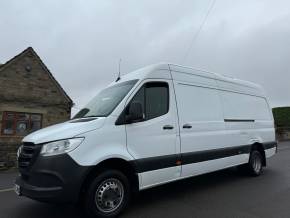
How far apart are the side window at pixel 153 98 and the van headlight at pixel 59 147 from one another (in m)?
1.34

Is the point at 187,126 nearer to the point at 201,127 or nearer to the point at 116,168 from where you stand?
the point at 201,127

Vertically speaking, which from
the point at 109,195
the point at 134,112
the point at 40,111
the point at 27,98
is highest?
the point at 27,98

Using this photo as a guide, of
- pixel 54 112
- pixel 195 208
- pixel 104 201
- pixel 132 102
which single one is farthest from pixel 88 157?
pixel 54 112

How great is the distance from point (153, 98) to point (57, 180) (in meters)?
2.24

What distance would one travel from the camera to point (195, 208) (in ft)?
16.2

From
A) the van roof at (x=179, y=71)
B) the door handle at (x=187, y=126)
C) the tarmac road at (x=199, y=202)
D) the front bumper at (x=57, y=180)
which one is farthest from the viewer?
the door handle at (x=187, y=126)

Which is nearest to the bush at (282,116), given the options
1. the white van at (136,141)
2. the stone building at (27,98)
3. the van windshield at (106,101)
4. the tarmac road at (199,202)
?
the stone building at (27,98)

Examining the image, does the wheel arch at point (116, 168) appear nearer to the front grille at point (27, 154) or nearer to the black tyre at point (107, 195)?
the black tyre at point (107, 195)

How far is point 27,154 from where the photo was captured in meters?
4.36

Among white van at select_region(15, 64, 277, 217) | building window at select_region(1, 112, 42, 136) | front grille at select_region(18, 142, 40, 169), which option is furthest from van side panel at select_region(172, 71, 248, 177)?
building window at select_region(1, 112, 42, 136)

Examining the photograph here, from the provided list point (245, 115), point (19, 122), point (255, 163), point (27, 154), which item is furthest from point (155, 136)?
point (19, 122)

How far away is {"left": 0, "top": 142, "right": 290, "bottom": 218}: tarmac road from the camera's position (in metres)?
4.70

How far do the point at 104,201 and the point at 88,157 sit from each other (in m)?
0.77

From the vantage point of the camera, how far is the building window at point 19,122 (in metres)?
17.3
